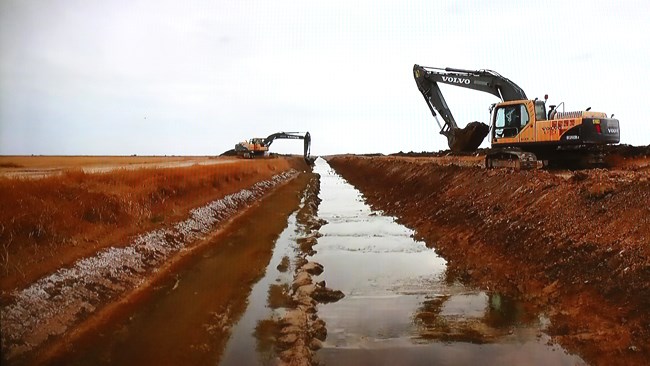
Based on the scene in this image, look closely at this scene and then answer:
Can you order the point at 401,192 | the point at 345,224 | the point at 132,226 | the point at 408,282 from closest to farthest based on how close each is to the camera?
the point at 408,282, the point at 132,226, the point at 345,224, the point at 401,192

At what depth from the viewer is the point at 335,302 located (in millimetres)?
7910

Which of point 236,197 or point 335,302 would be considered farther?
point 236,197

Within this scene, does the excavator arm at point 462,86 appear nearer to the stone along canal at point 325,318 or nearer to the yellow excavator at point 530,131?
the yellow excavator at point 530,131

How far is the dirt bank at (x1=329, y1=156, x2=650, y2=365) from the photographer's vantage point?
19.4 feet

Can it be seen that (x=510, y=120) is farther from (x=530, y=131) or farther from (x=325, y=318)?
(x=325, y=318)

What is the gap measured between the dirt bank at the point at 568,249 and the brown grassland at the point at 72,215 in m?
7.77

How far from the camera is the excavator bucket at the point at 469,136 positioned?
19297 mm

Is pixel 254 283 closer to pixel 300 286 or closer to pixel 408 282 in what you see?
pixel 300 286

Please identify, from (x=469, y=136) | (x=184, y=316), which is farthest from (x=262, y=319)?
(x=469, y=136)

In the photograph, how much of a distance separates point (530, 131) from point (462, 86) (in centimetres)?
591

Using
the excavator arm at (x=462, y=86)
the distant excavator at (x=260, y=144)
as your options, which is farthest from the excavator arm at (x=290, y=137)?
the excavator arm at (x=462, y=86)

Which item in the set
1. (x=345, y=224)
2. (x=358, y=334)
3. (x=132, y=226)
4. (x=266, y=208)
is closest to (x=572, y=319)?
(x=358, y=334)

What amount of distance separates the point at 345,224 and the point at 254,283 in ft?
27.7

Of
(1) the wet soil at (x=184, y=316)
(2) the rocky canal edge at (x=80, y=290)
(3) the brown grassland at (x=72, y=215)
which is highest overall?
(3) the brown grassland at (x=72, y=215)
